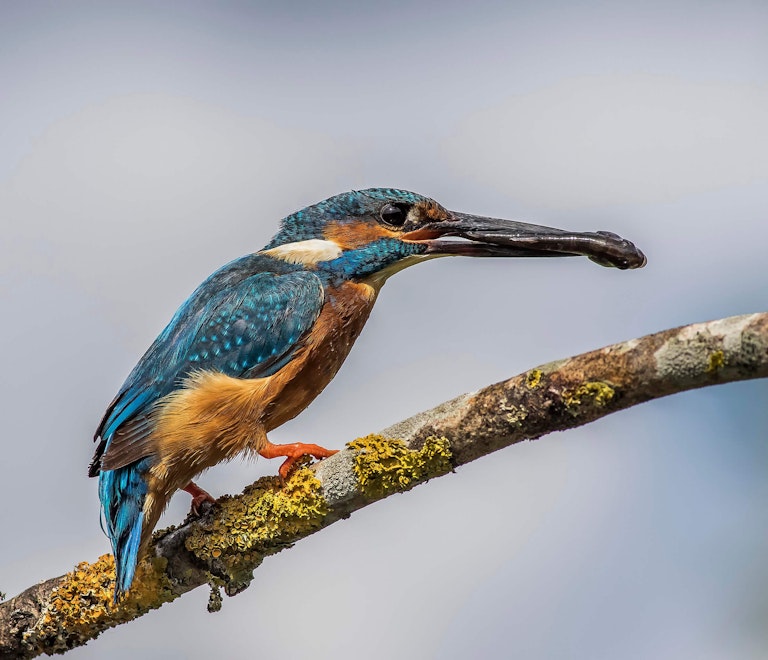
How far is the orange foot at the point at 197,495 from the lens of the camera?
5.06 metres

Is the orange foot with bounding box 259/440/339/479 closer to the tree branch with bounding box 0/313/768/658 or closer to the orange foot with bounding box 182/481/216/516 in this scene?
the tree branch with bounding box 0/313/768/658

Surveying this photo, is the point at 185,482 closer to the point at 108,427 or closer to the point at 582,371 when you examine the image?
the point at 108,427

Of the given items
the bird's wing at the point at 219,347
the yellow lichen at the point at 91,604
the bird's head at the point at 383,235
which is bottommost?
the yellow lichen at the point at 91,604

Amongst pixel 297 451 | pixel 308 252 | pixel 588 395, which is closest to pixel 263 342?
pixel 297 451

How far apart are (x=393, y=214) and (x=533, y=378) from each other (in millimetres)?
2439

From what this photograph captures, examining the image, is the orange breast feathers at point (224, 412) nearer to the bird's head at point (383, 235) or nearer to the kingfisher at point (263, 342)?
the kingfisher at point (263, 342)

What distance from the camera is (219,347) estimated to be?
5.18 metres

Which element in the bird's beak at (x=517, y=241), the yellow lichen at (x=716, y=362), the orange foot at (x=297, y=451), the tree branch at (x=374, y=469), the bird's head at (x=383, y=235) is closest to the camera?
the yellow lichen at (x=716, y=362)

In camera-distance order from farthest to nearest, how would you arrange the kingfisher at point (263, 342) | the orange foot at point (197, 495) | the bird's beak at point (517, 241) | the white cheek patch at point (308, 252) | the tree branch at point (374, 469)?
the white cheek patch at point (308, 252), the orange foot at point (197, 495), the kingfisher at point (263, 342), the bird's beak at point (517, 241), the tree branch at point (374, 469)

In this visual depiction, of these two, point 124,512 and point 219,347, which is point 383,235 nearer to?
point 219,347

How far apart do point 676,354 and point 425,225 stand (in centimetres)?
277

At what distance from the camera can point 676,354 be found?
3154 mm

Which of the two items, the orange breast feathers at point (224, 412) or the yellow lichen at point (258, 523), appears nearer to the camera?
the yellow lichen at point (258, 523)

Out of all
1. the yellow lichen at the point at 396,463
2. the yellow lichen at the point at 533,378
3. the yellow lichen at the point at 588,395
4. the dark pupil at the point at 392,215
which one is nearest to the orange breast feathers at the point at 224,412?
the dark pupil at the point at 392,215
